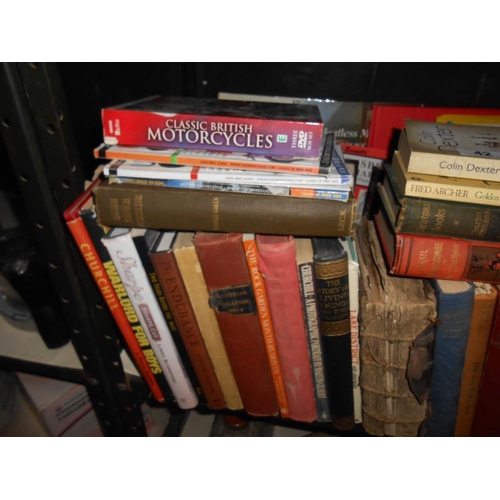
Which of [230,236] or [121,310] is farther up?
[230,236]

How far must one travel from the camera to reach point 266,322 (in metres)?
0.57

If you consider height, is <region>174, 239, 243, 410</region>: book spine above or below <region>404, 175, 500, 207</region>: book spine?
below

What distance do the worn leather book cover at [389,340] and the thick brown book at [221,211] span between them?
0.36 ft

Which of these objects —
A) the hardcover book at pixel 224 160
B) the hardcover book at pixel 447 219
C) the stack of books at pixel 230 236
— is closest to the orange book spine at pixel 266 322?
the stack of books at pixel 230 236

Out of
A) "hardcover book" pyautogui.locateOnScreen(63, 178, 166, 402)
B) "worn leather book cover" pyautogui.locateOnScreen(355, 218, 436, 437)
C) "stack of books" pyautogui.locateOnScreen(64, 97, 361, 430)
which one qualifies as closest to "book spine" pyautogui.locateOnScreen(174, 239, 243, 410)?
"stack of books" pyautogui.locateOnScreen(64, 97, 361, 430)

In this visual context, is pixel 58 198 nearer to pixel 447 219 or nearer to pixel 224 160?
pixel 224 160

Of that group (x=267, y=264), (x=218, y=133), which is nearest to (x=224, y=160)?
(x=218, y=133)

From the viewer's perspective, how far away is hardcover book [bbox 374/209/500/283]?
498 millimetres

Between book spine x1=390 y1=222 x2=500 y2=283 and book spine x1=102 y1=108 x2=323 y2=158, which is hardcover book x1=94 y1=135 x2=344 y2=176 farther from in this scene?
book spine x1=390 y1=222 x2=500 y2=283

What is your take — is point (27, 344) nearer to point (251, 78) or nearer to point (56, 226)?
point (56, 226)

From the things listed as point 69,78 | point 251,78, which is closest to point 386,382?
point 251,78

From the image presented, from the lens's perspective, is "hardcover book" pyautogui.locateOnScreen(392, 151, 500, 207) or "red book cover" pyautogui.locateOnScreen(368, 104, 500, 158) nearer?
"hardcover book" pyautogui.locateOnScreen(392, 151, 500, 207)

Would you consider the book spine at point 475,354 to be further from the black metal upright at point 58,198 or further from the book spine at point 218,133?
the black metal upright at point 58,198

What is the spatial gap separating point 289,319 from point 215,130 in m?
0.30
